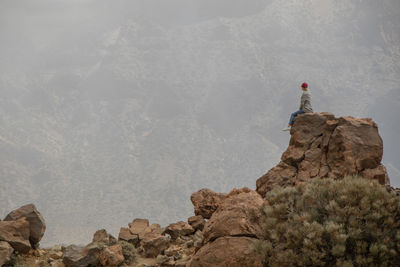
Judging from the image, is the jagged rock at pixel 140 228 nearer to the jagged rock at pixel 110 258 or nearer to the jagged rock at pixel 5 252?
the jagged rock at pixel 110 258

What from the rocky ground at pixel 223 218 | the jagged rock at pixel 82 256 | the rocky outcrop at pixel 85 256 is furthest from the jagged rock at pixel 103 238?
the jagged rock at pixel 82 256

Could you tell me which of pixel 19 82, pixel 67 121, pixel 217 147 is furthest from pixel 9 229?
pixel 19 82

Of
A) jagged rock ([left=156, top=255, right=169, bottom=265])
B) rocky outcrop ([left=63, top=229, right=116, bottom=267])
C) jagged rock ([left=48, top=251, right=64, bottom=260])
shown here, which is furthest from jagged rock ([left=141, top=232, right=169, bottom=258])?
jagged rock ([left=48, top=251, right=64, bottom=260])

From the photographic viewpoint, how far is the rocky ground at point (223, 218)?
9.91 metres

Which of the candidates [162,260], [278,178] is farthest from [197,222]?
[278,178]

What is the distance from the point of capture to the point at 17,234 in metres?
13.7

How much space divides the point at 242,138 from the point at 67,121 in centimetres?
8696

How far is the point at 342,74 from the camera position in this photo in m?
195

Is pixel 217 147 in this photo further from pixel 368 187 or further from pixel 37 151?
pixel 368 187

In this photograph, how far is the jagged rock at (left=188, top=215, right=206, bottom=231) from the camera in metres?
17.6

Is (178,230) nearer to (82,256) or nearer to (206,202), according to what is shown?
(206,202)

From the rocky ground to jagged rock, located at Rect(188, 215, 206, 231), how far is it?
0.16 feet

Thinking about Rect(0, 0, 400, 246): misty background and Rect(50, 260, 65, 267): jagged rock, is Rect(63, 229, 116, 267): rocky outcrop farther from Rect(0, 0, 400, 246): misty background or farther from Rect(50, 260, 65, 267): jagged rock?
Rect(0, 0, 400, 246): misty background

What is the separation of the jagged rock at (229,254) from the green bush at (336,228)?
0.30 metres
